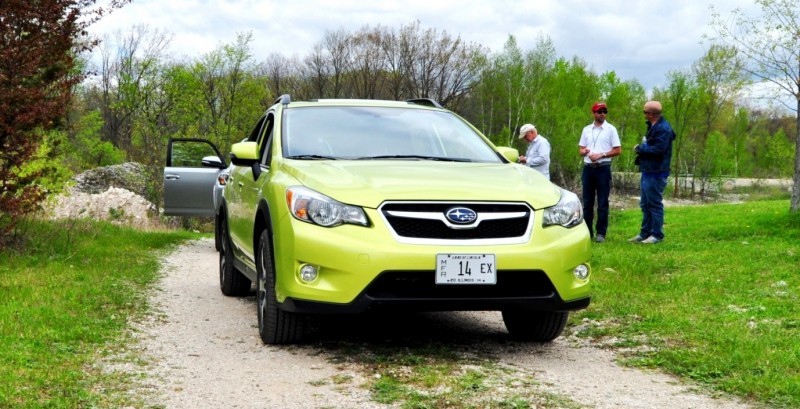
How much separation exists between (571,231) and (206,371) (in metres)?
2.39

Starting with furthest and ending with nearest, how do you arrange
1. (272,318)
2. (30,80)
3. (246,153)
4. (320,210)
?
(30,80) < (246,153) < (272,318) < (320,210)

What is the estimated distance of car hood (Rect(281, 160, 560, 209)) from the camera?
17.3 feet

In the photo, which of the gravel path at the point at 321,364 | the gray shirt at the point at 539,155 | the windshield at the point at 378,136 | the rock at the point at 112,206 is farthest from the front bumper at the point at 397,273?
the rock at the point at 112,206

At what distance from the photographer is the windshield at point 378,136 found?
6402 mm

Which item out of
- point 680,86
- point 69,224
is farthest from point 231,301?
point 680,86

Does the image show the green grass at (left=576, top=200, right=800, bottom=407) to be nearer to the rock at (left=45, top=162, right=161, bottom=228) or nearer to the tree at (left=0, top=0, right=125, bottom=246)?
the tree at (left=0, top=0, right=125, bottom=246)

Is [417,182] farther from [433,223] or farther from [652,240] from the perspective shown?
[652,240]

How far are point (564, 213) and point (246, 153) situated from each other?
8.02 feet

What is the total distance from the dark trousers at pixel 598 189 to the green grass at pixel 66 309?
5.99 m

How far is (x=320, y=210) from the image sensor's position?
528 centimetres

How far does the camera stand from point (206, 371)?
5180 millimetres

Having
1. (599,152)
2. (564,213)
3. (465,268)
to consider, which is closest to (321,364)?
(465,268)

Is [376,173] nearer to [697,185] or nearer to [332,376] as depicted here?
[332,376]

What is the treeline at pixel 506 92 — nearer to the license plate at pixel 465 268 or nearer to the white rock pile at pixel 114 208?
the white rock pile at pixel 114 208
